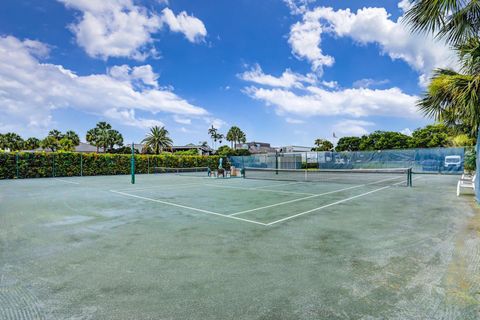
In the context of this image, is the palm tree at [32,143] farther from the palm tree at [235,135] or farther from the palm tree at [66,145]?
the palm tree at [235,135]

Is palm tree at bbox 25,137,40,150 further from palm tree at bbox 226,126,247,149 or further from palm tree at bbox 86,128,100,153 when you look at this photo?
palm tree at bbox 226,126,247,149

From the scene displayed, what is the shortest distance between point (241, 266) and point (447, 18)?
7322 mm

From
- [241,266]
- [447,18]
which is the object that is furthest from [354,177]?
[241,266]

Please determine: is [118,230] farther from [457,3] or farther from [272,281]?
[457,3]

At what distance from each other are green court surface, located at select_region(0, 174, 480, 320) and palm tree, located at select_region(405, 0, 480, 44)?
14.9 feet

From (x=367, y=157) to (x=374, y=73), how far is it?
31.7 ft

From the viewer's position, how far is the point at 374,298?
2.68 m

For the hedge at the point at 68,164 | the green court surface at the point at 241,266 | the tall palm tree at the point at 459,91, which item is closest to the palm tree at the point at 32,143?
the hedge at the point at 68,164

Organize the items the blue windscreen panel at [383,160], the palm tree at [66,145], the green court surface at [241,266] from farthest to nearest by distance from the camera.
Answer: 1. the palm tree at [66,145]
2. the blue windscreen panel at [383,160]
3. the green court surface at [241,266]

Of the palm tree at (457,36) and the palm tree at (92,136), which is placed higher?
the palm tree at (92,136)

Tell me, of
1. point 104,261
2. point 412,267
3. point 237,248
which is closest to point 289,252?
point 237,248

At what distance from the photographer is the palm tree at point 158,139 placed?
5847cm

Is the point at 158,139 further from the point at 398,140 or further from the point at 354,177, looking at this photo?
the point at 398,140

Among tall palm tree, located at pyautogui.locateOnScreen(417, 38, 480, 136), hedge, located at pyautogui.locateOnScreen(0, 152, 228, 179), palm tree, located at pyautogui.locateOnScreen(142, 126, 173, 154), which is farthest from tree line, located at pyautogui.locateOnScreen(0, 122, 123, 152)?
tall palm tree, located at pyautogui.locateOnScreen(417, 38, 480, 136)
